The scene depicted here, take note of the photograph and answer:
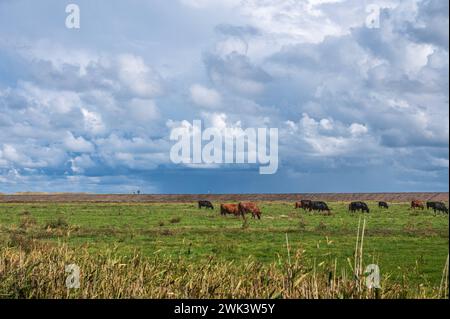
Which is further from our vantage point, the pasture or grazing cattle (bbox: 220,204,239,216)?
grazing cattle (bbox: 220,204,239,216)

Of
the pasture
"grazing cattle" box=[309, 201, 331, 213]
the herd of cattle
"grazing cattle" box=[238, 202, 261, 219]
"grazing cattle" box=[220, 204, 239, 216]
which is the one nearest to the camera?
the pasture

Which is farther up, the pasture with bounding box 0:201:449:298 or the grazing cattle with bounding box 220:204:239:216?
the grazing cattle with bounding box 220:204:239:216

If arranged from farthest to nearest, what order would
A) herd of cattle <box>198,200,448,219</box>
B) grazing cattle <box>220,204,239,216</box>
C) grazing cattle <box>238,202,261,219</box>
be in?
grazing cattle <box>220,204,239,216</box>, herd of cattle <box>198,200,448,219</box>, grazing cattle <box>238,202,261,219</box>

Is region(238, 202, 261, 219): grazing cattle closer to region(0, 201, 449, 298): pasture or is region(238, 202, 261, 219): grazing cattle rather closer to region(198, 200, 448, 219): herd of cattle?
region(198, 200, 448, 219): herd of cattle

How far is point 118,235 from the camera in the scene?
32.3 metres

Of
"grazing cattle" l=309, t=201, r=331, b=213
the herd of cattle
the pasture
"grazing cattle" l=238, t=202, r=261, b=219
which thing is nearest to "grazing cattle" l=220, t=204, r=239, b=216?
the herd of cattle

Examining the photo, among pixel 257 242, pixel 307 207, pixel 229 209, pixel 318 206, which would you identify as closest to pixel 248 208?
pixel 229 209

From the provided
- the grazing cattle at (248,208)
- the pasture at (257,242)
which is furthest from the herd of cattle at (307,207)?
the pasture at (257,242)

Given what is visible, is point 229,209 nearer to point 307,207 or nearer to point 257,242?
point 307,207

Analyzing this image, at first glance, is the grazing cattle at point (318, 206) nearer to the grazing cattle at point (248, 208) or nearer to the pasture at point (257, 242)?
the grazing cattle at point (248, 208)

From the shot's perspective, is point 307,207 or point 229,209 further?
point 307,207
